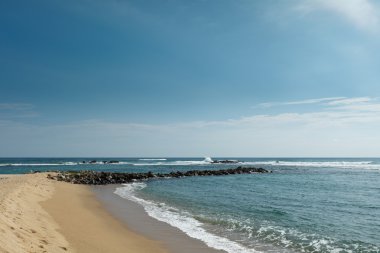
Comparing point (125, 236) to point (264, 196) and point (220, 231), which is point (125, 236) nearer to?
point (220, 231)

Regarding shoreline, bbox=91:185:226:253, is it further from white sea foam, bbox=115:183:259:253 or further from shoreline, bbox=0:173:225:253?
white sea foam, bbox=115:183:259:253

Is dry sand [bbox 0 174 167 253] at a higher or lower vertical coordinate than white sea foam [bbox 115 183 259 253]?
higher

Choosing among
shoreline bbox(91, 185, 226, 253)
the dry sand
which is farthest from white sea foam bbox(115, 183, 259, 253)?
the dry sand

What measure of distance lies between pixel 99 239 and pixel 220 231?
5.80 metres

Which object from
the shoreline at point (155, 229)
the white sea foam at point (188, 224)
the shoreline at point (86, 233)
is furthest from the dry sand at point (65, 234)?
the white sea foam at point (188, 224)

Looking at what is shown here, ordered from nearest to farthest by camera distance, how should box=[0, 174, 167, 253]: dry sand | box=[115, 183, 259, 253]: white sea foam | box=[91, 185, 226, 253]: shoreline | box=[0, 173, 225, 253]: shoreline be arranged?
1. box=[0, 174, 167, 253]: dry sand
2. box=[0, 173, 225, 253]: shoreline
3. box=[91, 185, 226, 253]: shoreline
4. box=[115, 183, 259, 253]: white sea foam

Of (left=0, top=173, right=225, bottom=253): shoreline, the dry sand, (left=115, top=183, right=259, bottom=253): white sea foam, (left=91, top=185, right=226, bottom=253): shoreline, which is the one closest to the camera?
the dry sand

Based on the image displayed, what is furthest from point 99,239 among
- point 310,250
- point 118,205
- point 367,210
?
point 367,210

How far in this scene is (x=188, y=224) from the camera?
692 inches

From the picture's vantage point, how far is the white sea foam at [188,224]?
13.3m

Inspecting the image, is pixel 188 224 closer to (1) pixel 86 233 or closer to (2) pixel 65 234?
(1) pixel 86 233

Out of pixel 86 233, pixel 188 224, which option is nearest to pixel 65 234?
pixel 86 233

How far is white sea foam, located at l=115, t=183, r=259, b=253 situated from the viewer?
13.3 m

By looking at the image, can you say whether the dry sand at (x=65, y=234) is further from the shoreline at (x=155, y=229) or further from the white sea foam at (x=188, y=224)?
the white sea foam at (x=188, y=224)
